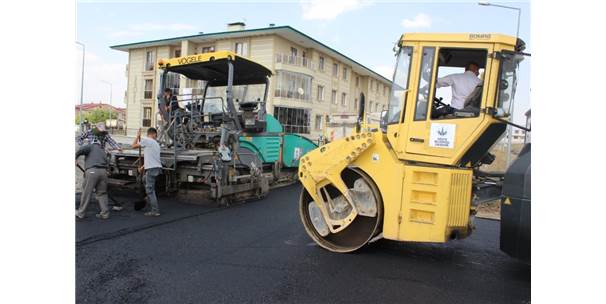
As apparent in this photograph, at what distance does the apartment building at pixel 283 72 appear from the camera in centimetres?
2617

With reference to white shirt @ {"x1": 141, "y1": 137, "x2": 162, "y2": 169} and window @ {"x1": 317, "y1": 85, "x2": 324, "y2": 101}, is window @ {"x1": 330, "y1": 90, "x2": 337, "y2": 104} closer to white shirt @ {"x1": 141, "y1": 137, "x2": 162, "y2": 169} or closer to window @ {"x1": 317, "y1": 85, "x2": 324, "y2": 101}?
window @ {"x1": 317, "y1": 85, "x2": 324, "y2": 101}

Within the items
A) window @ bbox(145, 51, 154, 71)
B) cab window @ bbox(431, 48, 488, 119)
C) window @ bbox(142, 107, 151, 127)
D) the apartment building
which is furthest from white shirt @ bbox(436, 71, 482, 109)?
window @ bbox(145, 51, 154, 71)

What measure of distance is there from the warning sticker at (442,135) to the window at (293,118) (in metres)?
22.6

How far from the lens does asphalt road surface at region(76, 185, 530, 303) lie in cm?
318

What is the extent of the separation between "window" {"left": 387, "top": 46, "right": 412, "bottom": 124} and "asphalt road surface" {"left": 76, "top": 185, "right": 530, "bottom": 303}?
147 centimetres

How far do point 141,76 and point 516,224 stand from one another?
32.4m

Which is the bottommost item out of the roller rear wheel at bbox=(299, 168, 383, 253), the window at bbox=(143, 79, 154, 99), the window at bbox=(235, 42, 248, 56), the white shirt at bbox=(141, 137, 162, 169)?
the roller rear wheel at bbox=(299, 168, 383, 253)

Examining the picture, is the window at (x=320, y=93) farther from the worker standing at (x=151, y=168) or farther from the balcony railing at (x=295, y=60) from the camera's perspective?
the worker standing at (x=151, y=168)

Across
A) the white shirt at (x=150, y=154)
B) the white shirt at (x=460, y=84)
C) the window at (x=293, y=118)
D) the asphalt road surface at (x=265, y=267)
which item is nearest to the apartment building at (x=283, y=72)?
the window at (x=293, y=118)

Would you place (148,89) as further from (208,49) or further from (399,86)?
(399,86)

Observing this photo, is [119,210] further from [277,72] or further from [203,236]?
[277,72]

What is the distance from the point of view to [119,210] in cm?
585

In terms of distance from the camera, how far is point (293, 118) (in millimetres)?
27531

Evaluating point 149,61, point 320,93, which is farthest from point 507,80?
point 149,61
